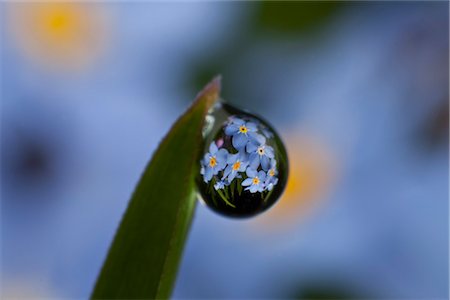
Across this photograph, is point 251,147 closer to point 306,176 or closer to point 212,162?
point 212,162

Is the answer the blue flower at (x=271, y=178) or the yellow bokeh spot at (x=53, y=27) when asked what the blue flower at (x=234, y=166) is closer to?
the blue flower at (x=271, y=178)

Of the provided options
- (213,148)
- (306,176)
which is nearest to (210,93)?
(213,148)

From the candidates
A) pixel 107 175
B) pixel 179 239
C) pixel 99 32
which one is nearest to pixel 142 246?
pixel 179 239

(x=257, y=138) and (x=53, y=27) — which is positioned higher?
(x=53, y=27)

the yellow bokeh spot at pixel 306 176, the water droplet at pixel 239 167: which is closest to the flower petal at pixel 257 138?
the water droplet at pixel 239 167

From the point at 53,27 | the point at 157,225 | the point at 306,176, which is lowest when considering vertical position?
the point at 157,225
